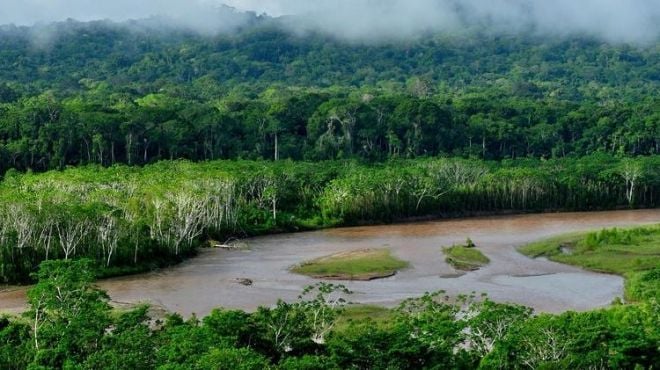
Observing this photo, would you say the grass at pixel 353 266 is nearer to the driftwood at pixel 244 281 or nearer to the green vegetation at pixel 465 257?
the green vegetation at pixel 465 257

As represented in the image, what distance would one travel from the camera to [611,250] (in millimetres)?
64125

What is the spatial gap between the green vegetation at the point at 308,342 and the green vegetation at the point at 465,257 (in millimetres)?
27412

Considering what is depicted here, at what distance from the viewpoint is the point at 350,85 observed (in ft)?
634

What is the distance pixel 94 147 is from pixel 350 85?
10485cm

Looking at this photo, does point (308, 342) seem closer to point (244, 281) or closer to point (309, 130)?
point (244, 281)

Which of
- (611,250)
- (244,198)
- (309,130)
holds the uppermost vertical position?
(309,130)

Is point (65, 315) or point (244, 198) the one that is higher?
point (244, 198)

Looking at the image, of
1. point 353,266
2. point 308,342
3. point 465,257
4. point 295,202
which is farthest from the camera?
point 295,202

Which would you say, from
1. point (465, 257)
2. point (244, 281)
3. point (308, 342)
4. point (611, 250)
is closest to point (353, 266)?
point (244, 281)

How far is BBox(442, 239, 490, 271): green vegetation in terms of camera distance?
60.6 metres

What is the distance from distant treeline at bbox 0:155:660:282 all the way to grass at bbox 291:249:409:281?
333 inches

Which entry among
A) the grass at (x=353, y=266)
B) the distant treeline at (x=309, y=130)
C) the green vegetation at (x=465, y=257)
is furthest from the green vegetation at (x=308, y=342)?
the distant treeline at (x=309, y=130)

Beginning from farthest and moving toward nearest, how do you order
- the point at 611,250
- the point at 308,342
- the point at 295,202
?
the point at 295,202 < the point at 611,250 < the point at 308,342

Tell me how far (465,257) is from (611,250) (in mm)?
10049
